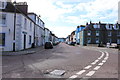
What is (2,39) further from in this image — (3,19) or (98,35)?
(98,35)

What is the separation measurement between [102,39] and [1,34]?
52178mm

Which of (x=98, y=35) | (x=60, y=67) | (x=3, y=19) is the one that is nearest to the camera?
(x=60, y=67)

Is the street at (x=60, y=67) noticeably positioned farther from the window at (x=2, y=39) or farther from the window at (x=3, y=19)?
the window at (x=3, y=19)

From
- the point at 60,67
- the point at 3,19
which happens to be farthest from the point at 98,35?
the point at 60,67

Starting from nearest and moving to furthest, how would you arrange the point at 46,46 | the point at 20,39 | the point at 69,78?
the point at 69,78 → the point at 20,39 → the point at 46,46

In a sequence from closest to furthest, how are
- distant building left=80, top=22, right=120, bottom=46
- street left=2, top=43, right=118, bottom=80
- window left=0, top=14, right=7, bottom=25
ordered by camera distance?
street left=2, top=43, right=118, bottom=80 < window left=0, top=14, right=7, bottom=25 < distant building left=80, top=22, right=120, bottom=46

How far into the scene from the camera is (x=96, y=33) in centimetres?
6650

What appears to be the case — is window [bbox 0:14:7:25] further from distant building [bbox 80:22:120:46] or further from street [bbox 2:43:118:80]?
distant building [bbox 80:22:120:46]

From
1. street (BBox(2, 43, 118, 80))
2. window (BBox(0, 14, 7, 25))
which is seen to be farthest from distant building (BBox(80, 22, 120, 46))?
street (BBox(2, 43, 118, 80))

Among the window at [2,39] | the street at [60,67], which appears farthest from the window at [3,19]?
the street at [60,67]

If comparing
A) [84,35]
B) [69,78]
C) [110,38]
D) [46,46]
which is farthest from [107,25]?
[69,78]

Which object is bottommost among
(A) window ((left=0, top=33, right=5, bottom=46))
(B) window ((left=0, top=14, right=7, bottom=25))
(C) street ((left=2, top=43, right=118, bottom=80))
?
(C) street ((left=2, top=43, right=118, bottom=80))

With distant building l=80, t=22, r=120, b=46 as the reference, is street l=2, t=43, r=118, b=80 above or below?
below

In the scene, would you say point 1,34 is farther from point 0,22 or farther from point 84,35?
point 84,35
